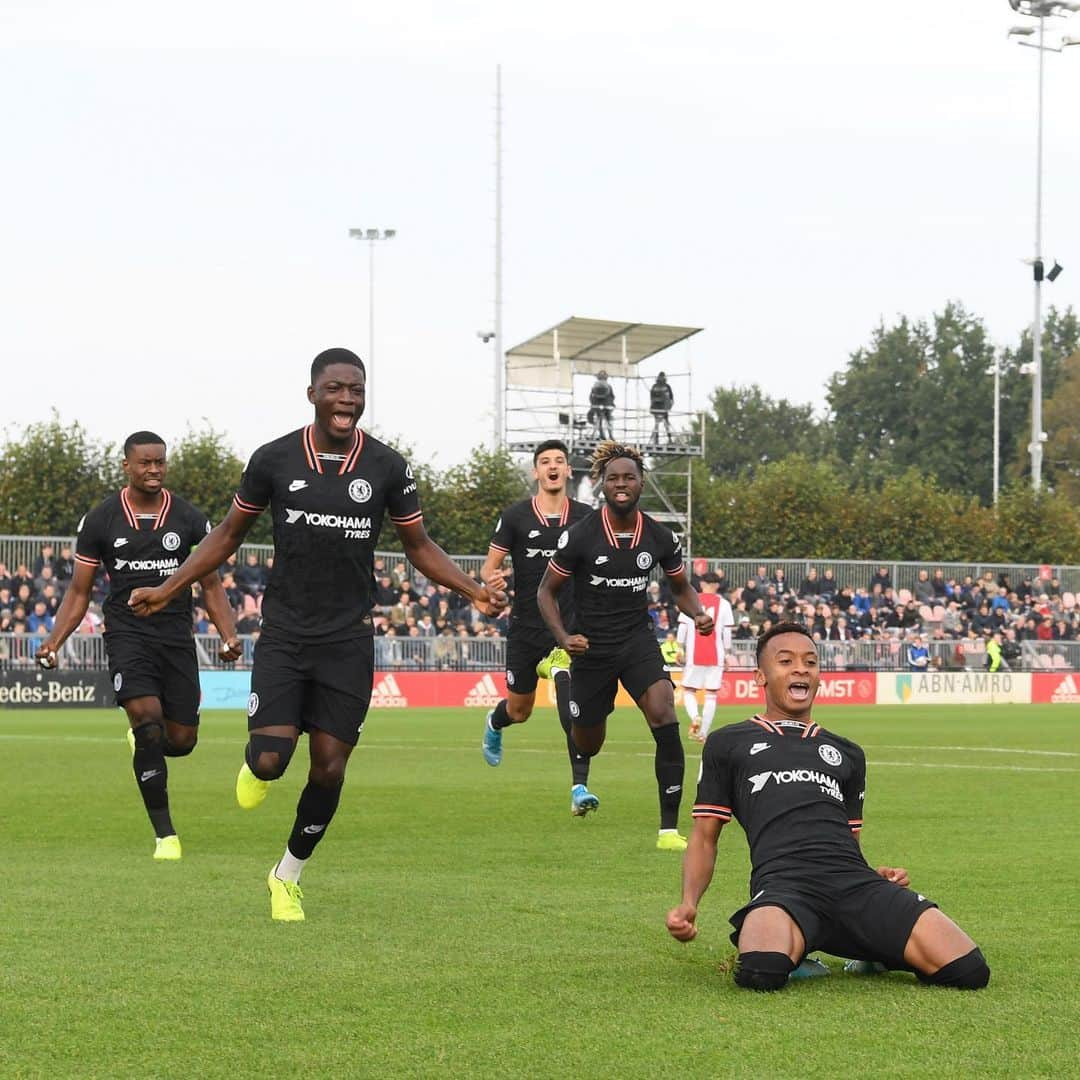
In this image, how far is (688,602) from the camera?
514 inches

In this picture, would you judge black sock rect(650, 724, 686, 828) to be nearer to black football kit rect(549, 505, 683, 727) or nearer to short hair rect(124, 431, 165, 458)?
black football kit rect(549, 505, 683, 727)

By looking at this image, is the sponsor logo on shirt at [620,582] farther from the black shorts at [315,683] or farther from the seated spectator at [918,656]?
the seated spectator at [918,656]

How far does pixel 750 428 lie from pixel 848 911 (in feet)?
395

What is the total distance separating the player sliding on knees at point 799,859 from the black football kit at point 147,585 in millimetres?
5326

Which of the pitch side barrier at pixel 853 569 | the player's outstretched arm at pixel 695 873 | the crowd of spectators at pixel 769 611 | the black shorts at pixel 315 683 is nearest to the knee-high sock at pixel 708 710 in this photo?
the crowd of spectators at pixel 769 611

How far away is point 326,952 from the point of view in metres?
7.63

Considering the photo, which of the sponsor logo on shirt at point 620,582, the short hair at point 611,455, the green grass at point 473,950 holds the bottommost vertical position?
the green grass at point 473,950

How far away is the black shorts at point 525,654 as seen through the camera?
15609 millimetres

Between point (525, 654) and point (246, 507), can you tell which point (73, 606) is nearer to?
point (246, 507)

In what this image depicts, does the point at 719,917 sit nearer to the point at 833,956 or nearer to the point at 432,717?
the point at 833,956

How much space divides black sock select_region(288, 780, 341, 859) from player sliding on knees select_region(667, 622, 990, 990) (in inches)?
92.7

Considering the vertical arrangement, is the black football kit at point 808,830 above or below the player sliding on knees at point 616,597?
below

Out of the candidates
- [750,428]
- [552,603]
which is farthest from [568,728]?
[750,428]

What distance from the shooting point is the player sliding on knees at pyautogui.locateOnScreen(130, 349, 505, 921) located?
8852 millimetres
